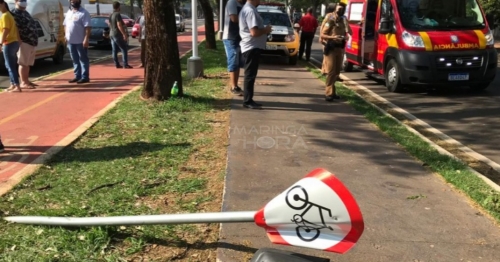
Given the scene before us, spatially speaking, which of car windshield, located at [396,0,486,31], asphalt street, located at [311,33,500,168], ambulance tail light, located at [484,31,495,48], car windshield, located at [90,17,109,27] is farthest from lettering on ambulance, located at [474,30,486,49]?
car windshield, located at [90,17,109,27]

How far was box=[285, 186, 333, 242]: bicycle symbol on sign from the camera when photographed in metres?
2.36

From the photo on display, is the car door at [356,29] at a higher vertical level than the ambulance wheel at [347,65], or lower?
higher

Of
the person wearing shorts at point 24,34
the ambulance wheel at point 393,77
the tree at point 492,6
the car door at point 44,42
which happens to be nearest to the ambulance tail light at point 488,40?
the ambulance wheel at point 393,77

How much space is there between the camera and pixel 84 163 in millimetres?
5066

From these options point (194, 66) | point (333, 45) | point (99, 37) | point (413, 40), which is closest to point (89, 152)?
point (333, 45)

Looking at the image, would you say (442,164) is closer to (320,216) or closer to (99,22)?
(320,216)

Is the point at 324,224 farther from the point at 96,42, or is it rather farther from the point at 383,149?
the point at 96,42

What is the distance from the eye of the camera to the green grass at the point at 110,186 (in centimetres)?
332

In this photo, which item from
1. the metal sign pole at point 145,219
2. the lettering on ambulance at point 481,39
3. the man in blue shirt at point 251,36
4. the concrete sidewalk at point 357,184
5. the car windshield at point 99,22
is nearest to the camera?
the metal sign pole at point 145,219

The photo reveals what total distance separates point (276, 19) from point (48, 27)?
7023 mm

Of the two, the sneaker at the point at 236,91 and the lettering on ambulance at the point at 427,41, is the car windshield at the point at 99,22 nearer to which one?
the sneaker at the point at 236,91

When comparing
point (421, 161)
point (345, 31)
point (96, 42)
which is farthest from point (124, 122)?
point (96, 42)

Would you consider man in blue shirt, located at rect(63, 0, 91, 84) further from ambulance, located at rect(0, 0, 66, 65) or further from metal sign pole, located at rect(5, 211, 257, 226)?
metal sign pole, located at rect(5, 211, 257, 226)

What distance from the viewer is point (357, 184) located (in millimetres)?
4746
